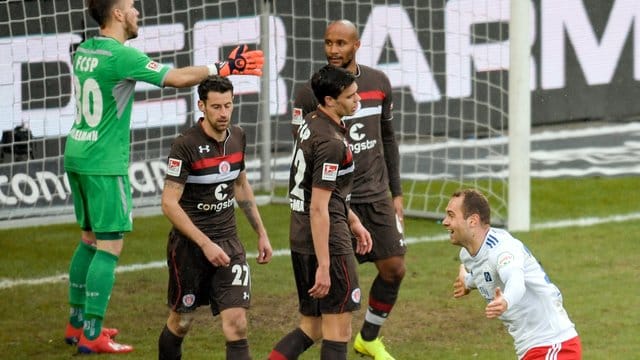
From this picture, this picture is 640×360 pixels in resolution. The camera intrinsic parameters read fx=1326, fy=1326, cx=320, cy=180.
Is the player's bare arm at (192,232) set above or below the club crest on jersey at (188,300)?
above

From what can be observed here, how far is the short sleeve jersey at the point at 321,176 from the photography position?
6.98 meters

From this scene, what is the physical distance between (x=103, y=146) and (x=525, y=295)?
3.14 metres

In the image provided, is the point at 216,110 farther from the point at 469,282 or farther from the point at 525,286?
the point at 525,286

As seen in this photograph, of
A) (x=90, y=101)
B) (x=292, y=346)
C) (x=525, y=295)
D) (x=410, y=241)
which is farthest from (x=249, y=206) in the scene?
(x=410, y=241)

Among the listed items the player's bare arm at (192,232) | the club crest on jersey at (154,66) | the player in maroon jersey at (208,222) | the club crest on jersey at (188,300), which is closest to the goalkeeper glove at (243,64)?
the player in maroon jersey at (208,222)

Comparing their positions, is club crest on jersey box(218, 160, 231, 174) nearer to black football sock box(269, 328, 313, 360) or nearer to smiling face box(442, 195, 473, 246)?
black football sock box(269, 328, 313, 360)

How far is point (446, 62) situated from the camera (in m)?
14.7

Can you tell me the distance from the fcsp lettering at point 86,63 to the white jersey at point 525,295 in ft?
9.68

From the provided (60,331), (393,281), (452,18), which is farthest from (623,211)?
(60,331)

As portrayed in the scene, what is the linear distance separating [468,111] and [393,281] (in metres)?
6.94

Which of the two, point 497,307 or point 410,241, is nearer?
point 497,307

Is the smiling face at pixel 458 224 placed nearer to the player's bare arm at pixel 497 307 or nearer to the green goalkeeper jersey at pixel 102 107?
the player's bare arm at pixel 497 307

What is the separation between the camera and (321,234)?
6934 millimetres

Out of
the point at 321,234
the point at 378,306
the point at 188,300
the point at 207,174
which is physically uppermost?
the point at 207,174
